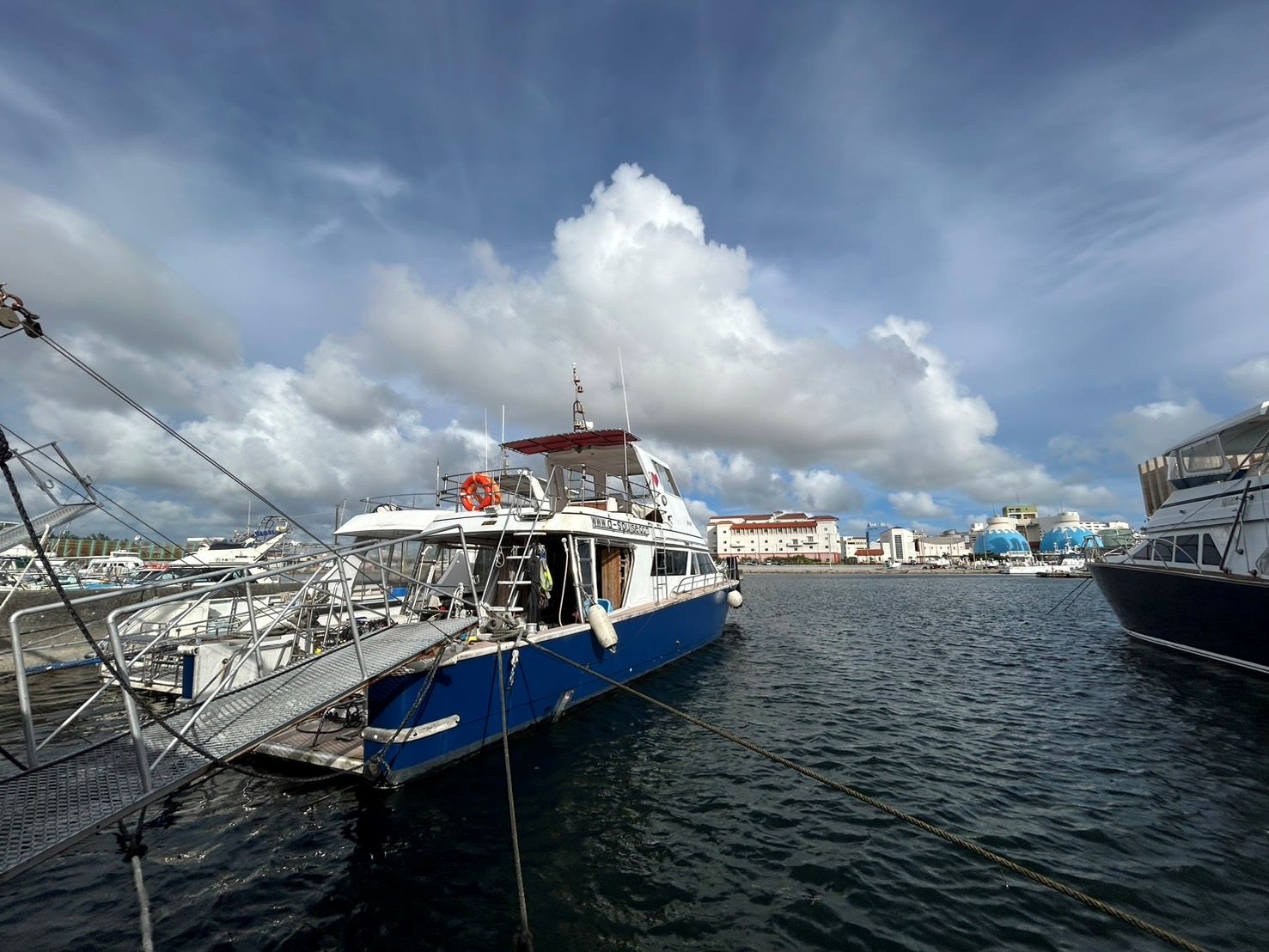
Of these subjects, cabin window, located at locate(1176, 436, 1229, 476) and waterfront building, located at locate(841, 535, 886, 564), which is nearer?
cabin window, located at locate(1176, 436, 1229, 476)

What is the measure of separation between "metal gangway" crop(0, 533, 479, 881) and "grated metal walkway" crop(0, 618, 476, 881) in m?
0.01

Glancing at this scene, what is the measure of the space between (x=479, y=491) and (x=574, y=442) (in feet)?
11.0

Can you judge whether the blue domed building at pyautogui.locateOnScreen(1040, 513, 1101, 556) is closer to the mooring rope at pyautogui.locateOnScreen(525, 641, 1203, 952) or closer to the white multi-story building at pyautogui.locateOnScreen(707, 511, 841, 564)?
the white multi-story building at pyautogui.locateOnScreen(707, 511, 841, 564)

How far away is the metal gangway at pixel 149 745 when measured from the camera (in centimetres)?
398

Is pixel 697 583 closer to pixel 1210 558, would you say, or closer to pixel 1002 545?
pixel 1210 558

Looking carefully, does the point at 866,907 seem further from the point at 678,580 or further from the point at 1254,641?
the point at 1254,641

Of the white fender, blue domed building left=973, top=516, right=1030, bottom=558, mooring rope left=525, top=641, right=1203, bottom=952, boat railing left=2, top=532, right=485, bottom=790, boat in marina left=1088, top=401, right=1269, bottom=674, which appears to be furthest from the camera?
blue domed building left=973, top=516, right=1030, bottom=558

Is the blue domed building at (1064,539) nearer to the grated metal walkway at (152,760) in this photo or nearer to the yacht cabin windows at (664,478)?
the yacht cabin windows at (664,478)

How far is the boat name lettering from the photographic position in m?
11.2

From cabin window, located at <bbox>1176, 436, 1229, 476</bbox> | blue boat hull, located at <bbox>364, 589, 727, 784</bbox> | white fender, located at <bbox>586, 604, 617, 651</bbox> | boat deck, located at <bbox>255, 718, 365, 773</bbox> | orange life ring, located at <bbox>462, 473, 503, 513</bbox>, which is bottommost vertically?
boat deck, located at <bbox>255, 718, 365, 773</bbox>

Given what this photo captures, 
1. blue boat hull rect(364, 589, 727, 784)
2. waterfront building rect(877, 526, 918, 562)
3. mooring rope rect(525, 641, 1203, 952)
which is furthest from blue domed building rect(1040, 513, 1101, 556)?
mooring rope rect(525, 641, 1203, 952)

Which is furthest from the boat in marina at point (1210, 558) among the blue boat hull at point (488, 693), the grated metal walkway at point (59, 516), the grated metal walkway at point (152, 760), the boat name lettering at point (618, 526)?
the grated metal walkway at point (59, 516)

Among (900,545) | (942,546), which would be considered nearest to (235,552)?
(900,545)

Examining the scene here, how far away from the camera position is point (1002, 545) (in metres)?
110
